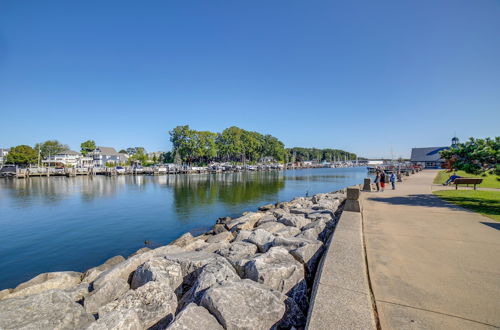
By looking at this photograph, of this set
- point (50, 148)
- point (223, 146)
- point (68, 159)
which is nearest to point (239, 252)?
point (223, 146)

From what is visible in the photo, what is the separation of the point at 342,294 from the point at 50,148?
363ft

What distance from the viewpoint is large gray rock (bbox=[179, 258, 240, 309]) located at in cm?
362

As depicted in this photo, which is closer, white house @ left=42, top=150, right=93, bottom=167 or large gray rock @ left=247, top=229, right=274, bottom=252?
large gray rock @ left=247, top=229, right=274, bottom=252

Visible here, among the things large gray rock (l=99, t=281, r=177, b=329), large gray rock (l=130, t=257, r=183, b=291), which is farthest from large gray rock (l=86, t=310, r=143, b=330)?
large gray rock (l=130, t=257, r=183, b=291)

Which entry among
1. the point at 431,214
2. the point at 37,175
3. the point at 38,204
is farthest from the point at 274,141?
the point at 431,214

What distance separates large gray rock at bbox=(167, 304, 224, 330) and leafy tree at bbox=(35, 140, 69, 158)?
106 m

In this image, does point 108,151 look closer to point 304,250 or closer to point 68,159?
point 68,159

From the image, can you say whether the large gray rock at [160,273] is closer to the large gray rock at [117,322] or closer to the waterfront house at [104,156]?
the large gray rock at [117,322]

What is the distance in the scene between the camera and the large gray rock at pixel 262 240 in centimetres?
591

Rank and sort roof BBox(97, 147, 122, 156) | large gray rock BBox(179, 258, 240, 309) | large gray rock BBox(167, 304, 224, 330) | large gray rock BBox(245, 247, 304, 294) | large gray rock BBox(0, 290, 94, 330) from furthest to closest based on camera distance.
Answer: roof BBox(97, 147, 122, 156), large gray rock BBox(245, 247, 304, 294), large gray rock BBox(179, 258, 240, 309), large gray rock BBox(0, 290, 94, 330), large gray rock BBox(167, 304, 224, 330)

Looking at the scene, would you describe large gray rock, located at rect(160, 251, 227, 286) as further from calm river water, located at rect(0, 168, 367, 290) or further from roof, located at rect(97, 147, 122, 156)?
roof, located at rect(97, 147, 122, 156)

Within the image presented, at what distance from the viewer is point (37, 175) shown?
53688 mm

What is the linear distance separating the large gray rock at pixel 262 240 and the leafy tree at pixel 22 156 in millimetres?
85605

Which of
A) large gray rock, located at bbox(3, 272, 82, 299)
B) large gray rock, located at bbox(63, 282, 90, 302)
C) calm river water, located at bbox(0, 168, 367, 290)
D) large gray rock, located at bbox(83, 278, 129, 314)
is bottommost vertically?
calm river water, located at bbox(0, 168, 367, 290)
